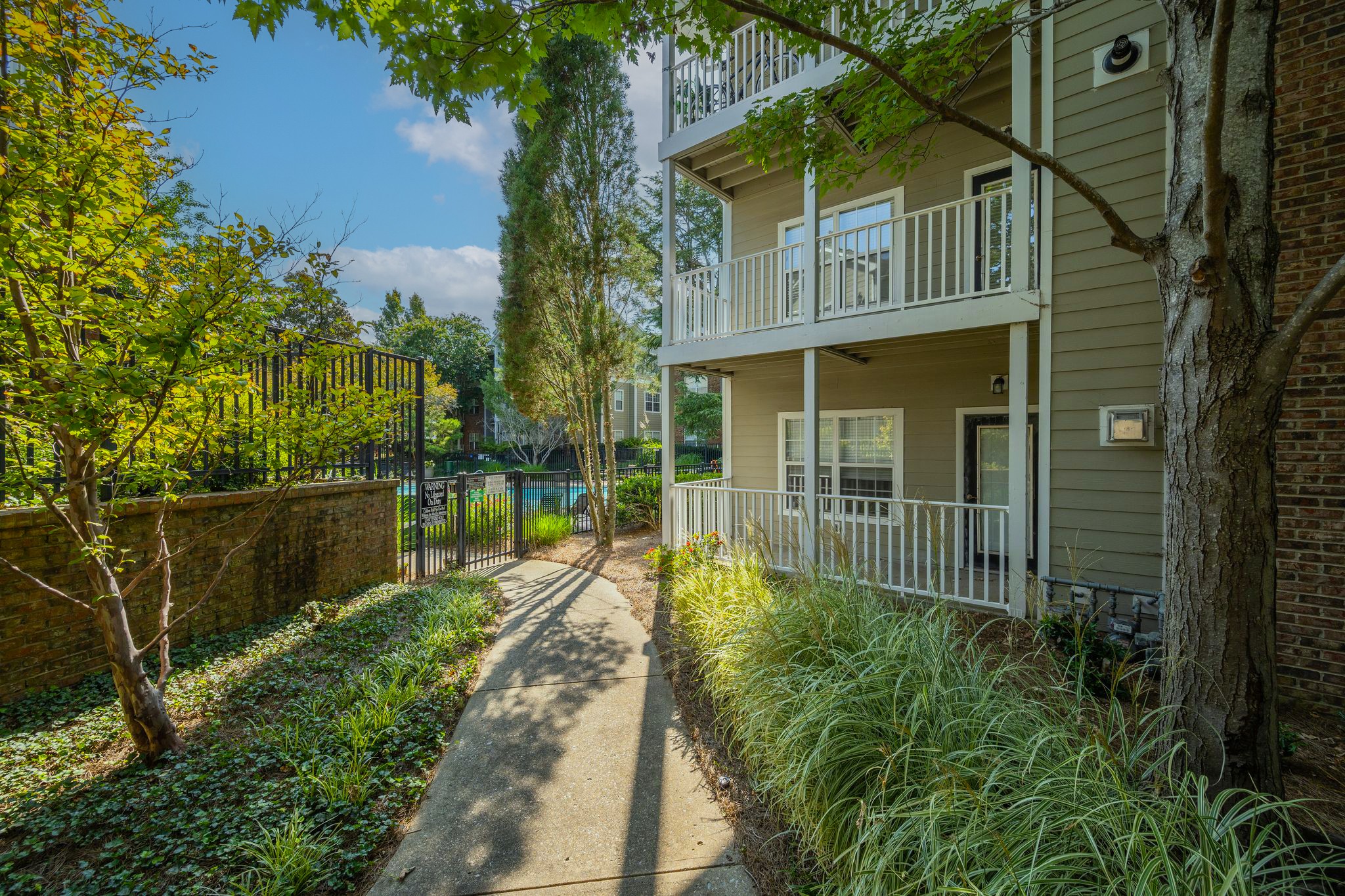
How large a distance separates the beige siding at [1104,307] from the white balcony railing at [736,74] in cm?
271

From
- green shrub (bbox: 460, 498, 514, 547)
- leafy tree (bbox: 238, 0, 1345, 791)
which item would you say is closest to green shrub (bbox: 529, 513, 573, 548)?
green shrub (bbox: 460, 498, 514, 547)

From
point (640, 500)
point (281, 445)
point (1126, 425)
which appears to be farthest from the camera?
point (640, 500)

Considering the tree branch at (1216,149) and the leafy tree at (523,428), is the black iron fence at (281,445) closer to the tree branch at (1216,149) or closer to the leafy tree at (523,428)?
the tree branch at (1216,149)

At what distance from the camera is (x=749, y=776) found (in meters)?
3.01

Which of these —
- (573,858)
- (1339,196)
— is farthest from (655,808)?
(1339,196)

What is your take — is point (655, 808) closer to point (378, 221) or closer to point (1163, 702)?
point (1163, 702)

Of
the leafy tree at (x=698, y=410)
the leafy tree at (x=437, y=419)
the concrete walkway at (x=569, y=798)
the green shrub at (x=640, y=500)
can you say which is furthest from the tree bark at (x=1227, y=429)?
the leafy tree at (x=437, y=419)

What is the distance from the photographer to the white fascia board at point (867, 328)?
5.10 metres

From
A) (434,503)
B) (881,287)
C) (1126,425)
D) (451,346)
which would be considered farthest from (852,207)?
(451,346)

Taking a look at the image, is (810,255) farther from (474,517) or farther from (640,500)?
(640,500)

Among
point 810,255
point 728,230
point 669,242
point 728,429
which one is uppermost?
point 728,230

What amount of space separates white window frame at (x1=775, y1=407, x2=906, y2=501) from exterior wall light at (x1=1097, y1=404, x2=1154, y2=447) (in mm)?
2646

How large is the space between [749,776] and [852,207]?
7781mm

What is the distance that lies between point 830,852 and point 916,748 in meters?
0.62
